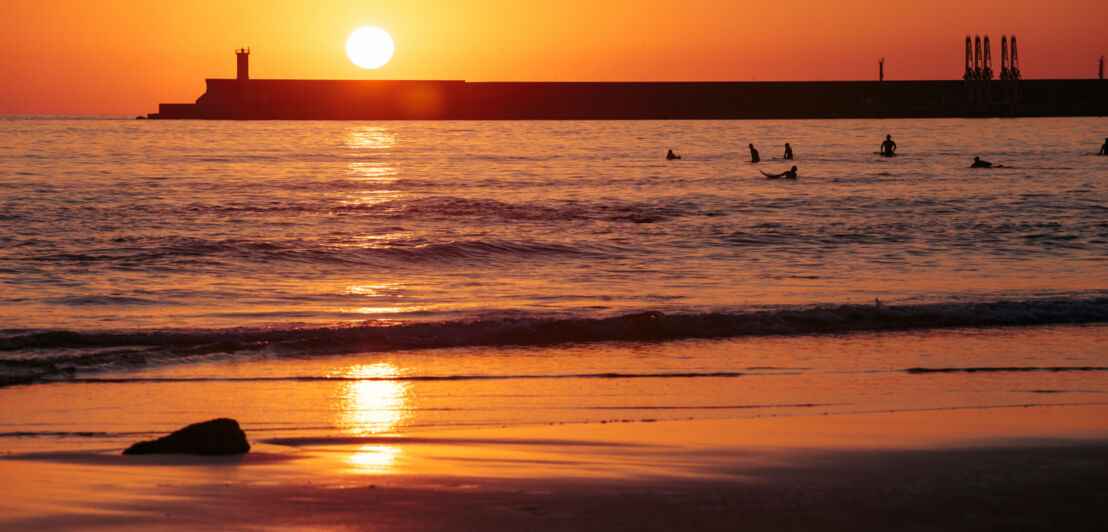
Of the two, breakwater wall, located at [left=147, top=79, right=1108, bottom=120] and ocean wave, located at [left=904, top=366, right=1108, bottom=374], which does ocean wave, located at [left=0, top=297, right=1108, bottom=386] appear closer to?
ocean wave, located at [left=904, top=366, right=1108, bottom=374]

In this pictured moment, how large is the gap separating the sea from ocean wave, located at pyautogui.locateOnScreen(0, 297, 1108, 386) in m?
0.05

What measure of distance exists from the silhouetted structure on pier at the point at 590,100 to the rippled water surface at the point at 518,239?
107684 mm

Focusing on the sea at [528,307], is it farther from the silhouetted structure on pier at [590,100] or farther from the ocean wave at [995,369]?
the silhouetted structure on pier at [590,100]

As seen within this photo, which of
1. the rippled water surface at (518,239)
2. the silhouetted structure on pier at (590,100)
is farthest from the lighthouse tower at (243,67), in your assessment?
the rippled water surface at (518,239)

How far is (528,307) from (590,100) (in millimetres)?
157196

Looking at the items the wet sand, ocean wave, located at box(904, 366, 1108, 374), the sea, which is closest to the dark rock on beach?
the wet sand

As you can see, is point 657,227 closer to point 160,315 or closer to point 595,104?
point 160,315

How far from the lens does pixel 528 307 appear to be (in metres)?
14.7

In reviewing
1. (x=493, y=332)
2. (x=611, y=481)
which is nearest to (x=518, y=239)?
(x=493, y=332)

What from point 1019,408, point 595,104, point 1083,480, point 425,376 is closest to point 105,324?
point 425,376

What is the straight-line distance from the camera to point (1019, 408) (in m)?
8.44

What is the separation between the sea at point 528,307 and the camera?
29.6 ft

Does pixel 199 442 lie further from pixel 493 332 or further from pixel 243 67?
pixel 243 67

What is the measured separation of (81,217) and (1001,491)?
1040 inches
